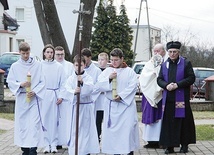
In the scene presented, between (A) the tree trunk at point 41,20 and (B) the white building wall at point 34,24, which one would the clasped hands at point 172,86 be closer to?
(A) the tree trunk at point 41,20

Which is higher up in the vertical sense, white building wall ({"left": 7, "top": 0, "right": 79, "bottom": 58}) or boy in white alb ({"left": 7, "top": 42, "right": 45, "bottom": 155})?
white building wall ({"left": 7, "top": 0, "right": 79, "bottom": 58})

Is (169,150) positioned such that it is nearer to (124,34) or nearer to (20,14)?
(124,34)

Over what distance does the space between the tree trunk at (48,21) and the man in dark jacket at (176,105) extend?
6731 millimetres

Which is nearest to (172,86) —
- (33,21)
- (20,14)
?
(33,21)

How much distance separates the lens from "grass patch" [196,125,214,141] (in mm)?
12922

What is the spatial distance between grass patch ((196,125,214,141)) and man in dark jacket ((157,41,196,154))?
197cm

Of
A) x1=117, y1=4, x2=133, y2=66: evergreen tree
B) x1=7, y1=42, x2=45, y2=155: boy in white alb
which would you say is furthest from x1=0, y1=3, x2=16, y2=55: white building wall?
x1=7, y1=42, x2=45, y2=155: boy in white alb

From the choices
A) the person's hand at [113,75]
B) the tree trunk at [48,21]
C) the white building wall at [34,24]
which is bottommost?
the person's hand at [113,75]

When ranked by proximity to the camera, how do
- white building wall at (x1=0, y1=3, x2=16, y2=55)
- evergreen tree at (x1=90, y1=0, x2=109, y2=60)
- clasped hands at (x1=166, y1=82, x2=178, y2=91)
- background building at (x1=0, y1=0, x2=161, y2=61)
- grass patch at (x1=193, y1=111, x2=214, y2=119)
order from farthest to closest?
background building at (x1=0, y1=0, x2=161, y2=61)
white building wall at (x1=0, y1=3, x2=16, y2=55)
evergreen tree at (x1=90, y1=0, x2=109, y2=60)
grass patch at (x1=193, y1=111, x2=214, y2=119)
clasped hands at (x1=166, y1=82, x2=178, y2=91)

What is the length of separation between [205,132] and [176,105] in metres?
3.24

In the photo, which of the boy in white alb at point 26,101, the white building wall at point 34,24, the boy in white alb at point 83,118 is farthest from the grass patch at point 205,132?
the white building wall at point 34,24

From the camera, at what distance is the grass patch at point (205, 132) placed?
1292 centimetres

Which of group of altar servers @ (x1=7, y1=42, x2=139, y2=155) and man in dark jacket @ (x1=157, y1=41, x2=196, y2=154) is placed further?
man in dark jacket @ (x1=157, y1=41, x2=196, y2=154)

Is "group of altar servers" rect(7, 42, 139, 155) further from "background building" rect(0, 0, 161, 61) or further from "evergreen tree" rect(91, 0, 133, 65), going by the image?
"background building" rect(0, 0, 161, 61)
